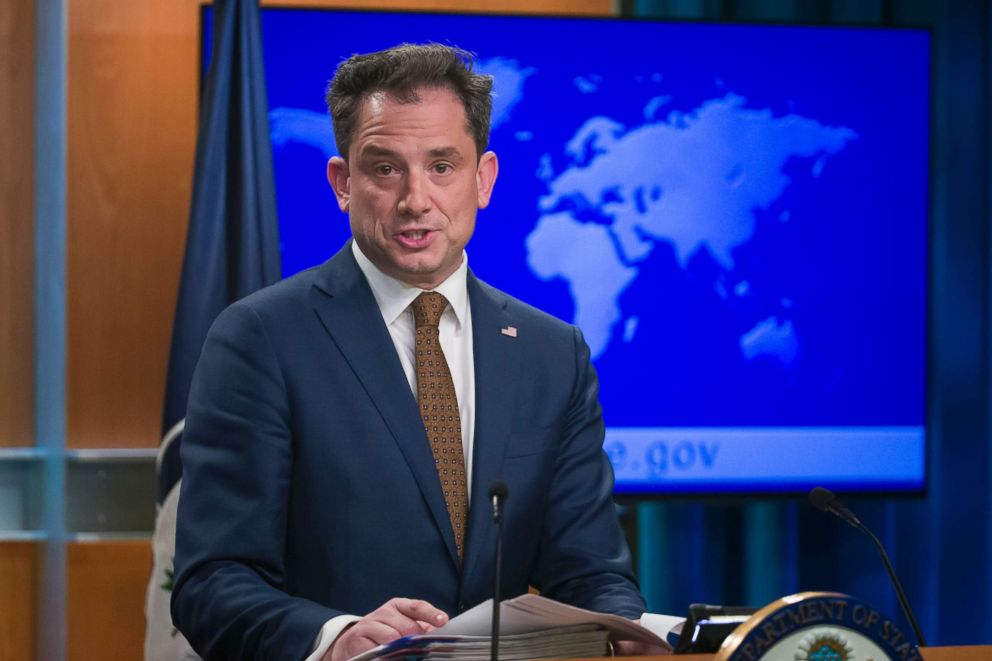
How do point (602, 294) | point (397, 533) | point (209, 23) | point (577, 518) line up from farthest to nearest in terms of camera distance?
point (602, 294) → point (209, 23) → point (577, 518) → point (397, 533)

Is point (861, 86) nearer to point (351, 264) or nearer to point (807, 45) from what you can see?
point (807, 45)

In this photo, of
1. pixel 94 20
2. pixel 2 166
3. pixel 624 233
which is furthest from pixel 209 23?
pixel 624 233

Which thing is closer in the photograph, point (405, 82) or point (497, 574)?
point (497, 574)

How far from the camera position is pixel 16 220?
368 centimetres

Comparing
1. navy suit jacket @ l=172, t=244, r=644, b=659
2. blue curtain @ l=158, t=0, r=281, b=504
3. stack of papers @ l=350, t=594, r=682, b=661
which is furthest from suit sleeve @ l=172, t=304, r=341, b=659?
blue curtain @ l=158, t=0, r=281, b=504

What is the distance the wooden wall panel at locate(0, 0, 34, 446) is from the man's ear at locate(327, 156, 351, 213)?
71.0 inches

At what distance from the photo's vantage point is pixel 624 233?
12.4 feet

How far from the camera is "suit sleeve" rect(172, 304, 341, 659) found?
1849 millimetres

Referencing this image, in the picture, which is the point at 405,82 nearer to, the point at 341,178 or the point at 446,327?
the point at 341,178

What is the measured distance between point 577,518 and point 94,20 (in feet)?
8.11

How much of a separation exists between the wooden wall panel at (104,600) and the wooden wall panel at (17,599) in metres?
0.10

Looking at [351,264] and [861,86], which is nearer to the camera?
[351,264]

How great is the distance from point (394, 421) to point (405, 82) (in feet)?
1.88

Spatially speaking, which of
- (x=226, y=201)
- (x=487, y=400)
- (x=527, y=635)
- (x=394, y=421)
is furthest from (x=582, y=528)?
(x=226, y=201)
